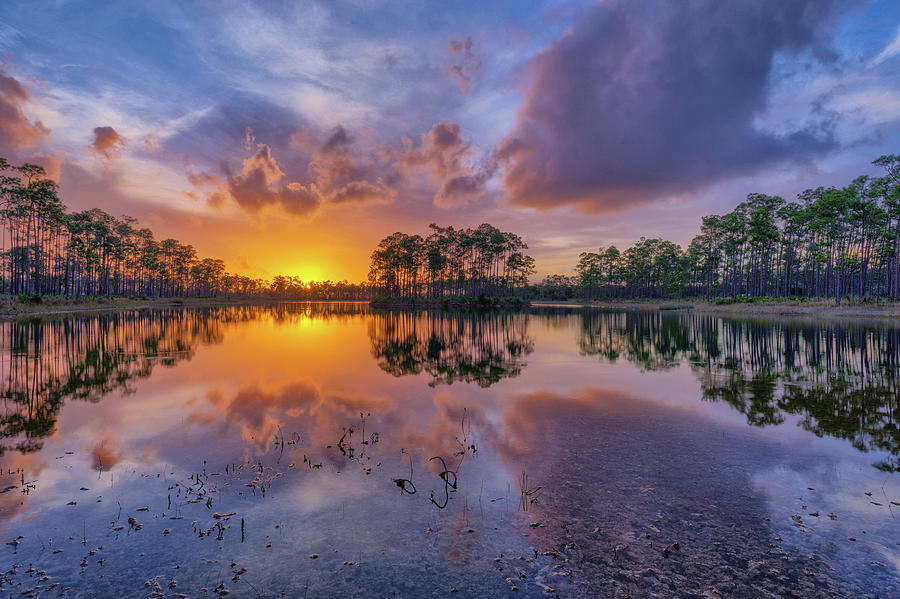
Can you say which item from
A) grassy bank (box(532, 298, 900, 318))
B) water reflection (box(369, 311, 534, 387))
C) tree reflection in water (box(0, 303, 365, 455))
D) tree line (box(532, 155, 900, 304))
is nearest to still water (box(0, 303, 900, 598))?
tree reflection in water (box(0, 303, 365, 455))

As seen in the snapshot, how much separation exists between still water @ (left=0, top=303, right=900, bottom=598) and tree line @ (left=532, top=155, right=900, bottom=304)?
205 ft

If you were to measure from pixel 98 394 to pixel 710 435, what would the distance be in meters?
19.8

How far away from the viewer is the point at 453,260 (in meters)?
120

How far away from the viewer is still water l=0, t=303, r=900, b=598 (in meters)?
4.91

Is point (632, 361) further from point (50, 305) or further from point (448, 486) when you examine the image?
point (50, 305)

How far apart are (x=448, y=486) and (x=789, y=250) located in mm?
98423

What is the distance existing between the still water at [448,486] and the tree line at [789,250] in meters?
62.5

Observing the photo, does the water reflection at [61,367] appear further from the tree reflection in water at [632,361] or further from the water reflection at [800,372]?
the water reflection at [800,372]

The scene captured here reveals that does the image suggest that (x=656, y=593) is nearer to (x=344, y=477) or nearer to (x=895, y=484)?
(x=344, y=477)

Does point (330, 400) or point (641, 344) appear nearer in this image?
point (330, 400)

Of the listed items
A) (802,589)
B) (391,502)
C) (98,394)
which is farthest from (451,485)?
(98,394)

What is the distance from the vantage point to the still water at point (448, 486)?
16.1ft

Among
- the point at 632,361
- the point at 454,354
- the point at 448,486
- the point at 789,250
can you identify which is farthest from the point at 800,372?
the point at 789,250

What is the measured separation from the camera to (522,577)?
192 inches
